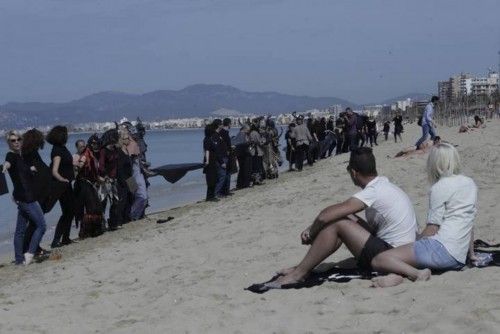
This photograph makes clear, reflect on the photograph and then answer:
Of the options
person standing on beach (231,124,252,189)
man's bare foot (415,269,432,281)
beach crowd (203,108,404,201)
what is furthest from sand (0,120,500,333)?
person standing on beach (231,124,252,189)

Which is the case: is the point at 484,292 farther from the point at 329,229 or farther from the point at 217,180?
the point at 217,180

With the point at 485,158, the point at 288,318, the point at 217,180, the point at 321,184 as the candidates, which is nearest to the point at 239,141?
the point at 217,180

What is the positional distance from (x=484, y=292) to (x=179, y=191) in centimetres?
1865

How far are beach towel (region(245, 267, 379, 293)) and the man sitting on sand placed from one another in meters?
0.05

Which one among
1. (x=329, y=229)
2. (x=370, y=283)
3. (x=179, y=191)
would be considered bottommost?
(x=179, y=191)

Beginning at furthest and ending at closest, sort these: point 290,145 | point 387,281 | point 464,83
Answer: point 464,83, point 290,145, point 387,281

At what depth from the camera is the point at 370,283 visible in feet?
18.5

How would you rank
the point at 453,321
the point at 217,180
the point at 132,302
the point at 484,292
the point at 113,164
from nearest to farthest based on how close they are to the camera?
the point at 453,321
the point at 484,292
the point at 132,302
the point at 113,164
the point at 217,180

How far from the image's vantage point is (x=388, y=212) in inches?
226

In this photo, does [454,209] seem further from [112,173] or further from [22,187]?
[112,173]

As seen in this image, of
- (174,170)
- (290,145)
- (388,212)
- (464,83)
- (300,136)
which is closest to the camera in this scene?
(388,212)

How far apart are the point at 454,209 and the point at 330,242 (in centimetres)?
98

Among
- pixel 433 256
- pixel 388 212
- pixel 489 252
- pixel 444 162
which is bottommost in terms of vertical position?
pixel 489 252

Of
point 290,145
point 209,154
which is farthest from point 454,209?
point 290,145
